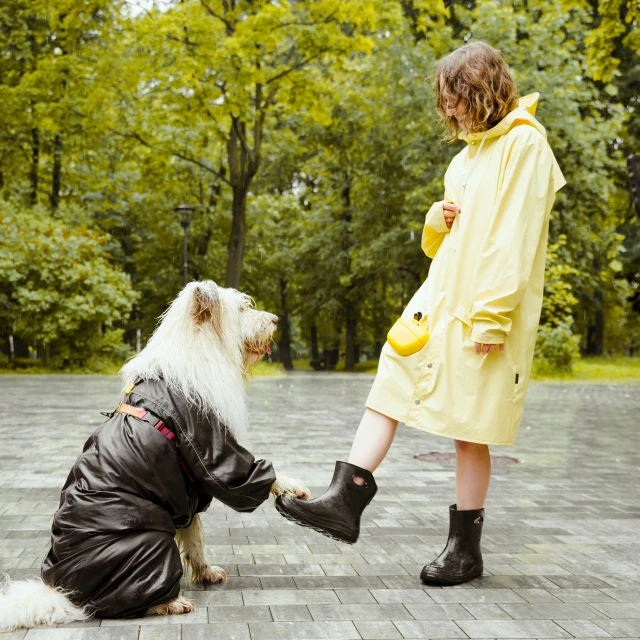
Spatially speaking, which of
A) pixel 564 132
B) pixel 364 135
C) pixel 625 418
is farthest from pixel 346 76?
pixel 625 418

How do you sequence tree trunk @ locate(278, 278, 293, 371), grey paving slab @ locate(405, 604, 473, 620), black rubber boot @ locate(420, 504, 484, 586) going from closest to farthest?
grey paving slab @ locate(405, 604, 473, 620) → black rubber boot @ locate(420, 504, 484, 586) → tree trunk @ locate(278, 278, 293, 371)

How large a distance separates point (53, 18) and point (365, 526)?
17.5m

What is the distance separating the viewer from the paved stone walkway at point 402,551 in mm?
3326

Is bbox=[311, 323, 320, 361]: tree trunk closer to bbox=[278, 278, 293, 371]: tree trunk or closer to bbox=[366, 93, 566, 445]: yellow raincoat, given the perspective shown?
bbox=[278, 278, 293, 371]: tree trunk

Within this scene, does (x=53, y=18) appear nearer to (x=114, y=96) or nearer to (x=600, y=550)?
(x=114, y=96)

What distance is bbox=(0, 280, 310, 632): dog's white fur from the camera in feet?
11.4

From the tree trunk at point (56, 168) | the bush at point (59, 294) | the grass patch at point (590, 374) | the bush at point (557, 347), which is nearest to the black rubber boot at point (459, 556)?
the grass patch at point (590, 374)

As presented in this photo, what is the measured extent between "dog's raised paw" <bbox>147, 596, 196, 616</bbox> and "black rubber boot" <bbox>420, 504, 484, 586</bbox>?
3.77 feet

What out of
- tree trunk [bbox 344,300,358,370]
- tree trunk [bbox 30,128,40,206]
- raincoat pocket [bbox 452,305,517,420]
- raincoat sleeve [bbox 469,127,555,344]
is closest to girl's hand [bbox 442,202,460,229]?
raincoat sleeve [bbox 469,127,555,344]

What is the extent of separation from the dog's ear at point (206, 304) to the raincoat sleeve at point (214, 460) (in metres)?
0.35

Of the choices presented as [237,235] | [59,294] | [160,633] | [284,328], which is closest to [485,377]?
[160,633]

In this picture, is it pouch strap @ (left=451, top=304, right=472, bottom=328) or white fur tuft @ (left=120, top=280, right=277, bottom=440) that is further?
pouch strap @ (left=451, top=304, right=472, bottom=328)

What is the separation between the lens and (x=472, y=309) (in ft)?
12.0

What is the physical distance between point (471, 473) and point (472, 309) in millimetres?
845
